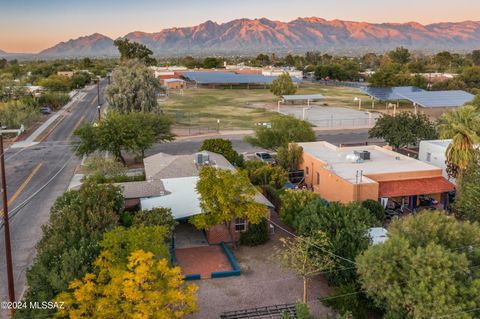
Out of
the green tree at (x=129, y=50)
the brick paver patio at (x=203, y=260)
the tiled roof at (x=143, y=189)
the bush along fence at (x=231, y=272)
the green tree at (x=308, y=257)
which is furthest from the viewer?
the green tree at (x=129, y=50)

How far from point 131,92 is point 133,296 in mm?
52391

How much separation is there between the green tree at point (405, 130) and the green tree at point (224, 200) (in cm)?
2720

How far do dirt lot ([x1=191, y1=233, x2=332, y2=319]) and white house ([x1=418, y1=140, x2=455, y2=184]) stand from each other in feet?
69.7

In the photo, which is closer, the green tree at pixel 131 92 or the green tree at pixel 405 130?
the green tree at pixel 405 130

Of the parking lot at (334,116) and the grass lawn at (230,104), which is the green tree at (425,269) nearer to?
the parking lot at (334,116)

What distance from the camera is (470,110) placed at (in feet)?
118

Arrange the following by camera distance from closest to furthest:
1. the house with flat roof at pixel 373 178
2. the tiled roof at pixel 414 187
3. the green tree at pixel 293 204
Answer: the green tree at pixel 293 204 < the house with flat roof at pixel 373 178 < the tiled roof at pixel 414 187

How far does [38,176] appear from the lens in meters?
46.5

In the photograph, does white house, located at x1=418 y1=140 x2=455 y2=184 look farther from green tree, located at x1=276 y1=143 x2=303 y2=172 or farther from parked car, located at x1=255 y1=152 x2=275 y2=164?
parked car, located at x1=255 y1=152 x2=275 y2=164

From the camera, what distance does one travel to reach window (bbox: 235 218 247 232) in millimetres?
30891

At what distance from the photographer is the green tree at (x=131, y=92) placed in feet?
212

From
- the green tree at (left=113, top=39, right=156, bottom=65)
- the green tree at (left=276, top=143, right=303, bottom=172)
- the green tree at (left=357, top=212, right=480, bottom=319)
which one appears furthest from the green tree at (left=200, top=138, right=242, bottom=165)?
the green tree at (left=113, top=39, right=156, bottom=65)

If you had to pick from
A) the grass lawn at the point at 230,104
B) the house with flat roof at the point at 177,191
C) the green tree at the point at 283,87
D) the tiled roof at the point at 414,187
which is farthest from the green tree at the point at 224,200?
the green tree at the point at 283,87

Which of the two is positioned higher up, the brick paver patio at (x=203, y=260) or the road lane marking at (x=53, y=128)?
the road lane marking at (x=53, y=128)
